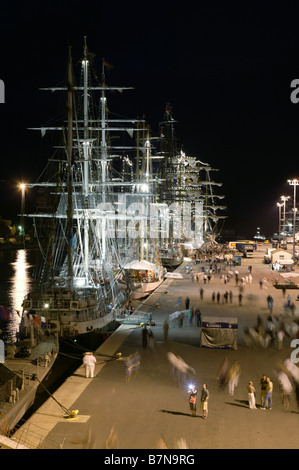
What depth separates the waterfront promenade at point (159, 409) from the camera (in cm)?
1030

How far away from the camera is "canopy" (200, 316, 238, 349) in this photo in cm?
1836

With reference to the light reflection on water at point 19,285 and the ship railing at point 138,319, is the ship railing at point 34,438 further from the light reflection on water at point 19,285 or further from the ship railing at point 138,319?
the light reflection on water at point 19,285

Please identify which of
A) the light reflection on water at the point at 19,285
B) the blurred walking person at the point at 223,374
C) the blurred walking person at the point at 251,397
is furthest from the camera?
the light reflection on water at the point at 19,285

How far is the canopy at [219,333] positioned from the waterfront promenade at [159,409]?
0.33 m

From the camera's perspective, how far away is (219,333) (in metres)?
18.5

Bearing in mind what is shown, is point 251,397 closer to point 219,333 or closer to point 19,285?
point 219,333

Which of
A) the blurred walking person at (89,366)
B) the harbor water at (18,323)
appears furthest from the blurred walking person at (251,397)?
the harbor water at (18,323)

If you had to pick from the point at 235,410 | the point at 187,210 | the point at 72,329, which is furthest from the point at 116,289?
the point at 187,210

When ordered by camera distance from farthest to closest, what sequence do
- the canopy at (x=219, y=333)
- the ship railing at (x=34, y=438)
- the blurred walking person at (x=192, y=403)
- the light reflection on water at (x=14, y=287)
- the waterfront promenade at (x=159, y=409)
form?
the light reflection on water at (x=14, y=287)
the canopy at (x=219, y=333)
the blurred walking person at (x=192, y=403)
the waterfront promenade at (x=159, y=409)
the ship railing at (x=34, y=438)

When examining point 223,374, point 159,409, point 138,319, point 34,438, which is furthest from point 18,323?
point 34,438

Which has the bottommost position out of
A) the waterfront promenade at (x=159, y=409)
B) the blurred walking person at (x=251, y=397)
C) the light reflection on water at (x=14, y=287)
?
the light reflection on water at (x=14, y=287)

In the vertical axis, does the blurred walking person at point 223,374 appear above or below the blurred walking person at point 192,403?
below

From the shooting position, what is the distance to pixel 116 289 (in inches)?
1286

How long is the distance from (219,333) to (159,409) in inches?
271
